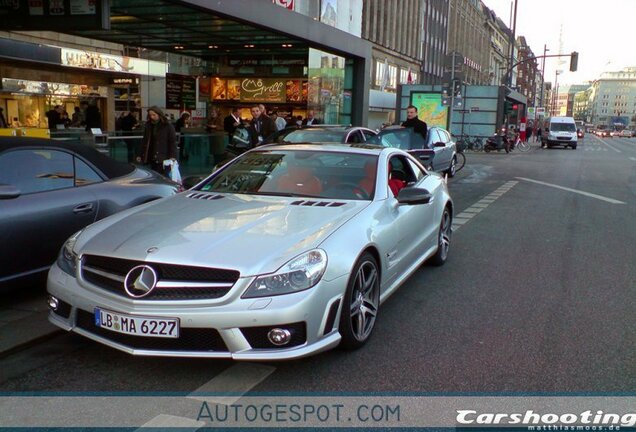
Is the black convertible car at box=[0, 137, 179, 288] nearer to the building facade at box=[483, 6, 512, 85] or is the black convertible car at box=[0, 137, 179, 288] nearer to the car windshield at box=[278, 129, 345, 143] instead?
the car windshield at box=[278, 129, 345, 143]

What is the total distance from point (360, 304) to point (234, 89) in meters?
22.6

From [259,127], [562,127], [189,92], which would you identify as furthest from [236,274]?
[562,127]

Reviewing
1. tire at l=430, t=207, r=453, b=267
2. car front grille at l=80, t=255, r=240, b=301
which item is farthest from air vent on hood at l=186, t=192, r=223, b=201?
tire at l=430, t=207, r=453, b=267

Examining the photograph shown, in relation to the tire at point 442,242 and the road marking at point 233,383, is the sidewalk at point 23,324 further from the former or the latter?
the tire at point 442,242

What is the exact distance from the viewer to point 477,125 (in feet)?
110

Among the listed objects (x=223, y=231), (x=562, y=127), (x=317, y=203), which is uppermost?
(x=562, y=127)

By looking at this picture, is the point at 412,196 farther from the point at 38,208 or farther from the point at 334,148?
the point at 38,208

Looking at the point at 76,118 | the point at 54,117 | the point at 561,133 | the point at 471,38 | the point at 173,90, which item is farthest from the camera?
the point at 471,38

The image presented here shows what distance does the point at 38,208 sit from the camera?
4.91 meters

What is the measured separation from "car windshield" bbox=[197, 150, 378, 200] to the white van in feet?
139

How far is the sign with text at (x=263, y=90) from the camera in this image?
25625 millimetres

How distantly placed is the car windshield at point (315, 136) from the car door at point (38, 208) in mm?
6024

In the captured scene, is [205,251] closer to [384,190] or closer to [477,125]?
[384,190]

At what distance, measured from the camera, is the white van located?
43.6m
